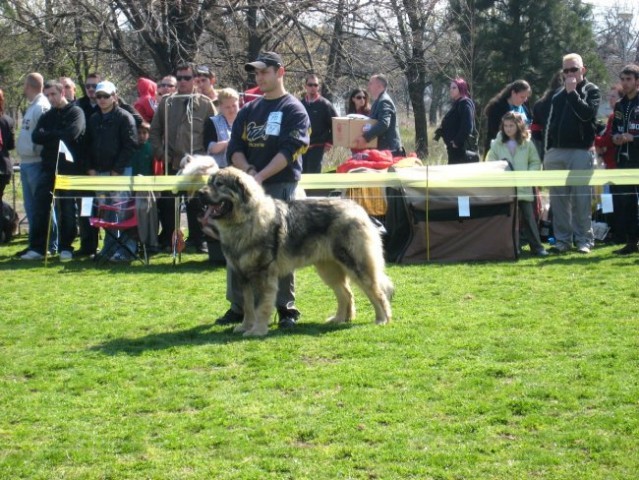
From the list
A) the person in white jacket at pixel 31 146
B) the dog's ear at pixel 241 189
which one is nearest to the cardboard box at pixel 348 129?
the person in white jacket at pixel 31 146

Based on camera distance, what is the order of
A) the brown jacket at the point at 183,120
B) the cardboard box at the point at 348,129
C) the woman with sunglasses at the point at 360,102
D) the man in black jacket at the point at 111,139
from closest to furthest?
1. the man in black jacket at the point at 111,139
2. the brown jacket at the point at 183,120
3. the cardboard box at the point at 348,129
4. the woman with sunglasses at the point at 360,102

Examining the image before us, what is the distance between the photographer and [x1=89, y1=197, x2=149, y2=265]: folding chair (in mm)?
11562

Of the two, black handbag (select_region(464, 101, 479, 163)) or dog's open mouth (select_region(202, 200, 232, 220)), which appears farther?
black handbag (select_region(464, 101, 479, 163))

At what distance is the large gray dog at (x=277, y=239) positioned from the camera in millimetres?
7441

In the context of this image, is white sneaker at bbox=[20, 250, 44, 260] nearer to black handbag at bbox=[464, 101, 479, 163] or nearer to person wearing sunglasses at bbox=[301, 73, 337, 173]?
person wearing sunglasses at bbox=[301, 73, 337, 173]

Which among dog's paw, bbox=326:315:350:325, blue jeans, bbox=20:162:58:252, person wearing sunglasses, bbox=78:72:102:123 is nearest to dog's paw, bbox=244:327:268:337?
dog's paw, bbox=326:315:350:325

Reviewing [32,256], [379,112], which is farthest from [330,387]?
[379,112]

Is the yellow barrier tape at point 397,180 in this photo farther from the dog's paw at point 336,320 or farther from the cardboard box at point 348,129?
the dog's paw at point 336,320

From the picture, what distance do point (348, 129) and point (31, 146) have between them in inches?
170

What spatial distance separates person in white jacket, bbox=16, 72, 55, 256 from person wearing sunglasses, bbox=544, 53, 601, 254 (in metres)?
6.74

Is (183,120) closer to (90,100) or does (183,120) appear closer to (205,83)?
(205,83)

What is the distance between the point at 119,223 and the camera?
37.9 ft

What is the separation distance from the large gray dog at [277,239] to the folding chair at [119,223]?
4.05 meters

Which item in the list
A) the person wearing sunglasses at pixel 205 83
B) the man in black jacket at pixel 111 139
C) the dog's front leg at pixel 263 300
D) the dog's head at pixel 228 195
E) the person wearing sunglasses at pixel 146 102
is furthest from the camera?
the person wearing sunglasses at pixel 146 102
